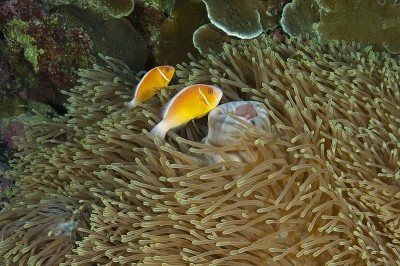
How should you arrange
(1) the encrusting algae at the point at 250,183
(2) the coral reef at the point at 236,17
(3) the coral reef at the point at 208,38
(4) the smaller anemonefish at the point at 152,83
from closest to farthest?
(1) the encrusting algae at the point at 250,183 → (4) the smaller anemonefish at the point at 152,83 → (2) the coral reef at the point at 236,17 → (3) the coral reef at the point at 208,38

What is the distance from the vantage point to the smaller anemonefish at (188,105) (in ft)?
8.41

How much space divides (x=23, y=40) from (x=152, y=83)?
1755 mm

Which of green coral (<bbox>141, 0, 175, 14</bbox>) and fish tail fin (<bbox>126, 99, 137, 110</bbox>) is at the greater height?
green coral (<bbox>141, 0, 175, 14</bbox>)

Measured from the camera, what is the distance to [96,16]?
4062mm

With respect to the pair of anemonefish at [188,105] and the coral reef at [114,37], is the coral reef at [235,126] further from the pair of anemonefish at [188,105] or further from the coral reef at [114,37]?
the coral reef at [114,37]

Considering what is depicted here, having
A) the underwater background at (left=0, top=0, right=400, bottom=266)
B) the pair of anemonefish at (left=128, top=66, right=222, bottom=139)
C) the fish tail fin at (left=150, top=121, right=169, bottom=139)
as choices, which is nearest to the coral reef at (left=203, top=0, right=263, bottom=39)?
the underwater background at (left=0, top=0, right=400, bottom=266)

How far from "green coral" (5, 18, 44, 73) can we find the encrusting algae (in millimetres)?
1226

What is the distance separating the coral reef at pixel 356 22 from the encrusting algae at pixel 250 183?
17.2 inches

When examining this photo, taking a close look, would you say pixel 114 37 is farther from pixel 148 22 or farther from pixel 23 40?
pixel 23 40

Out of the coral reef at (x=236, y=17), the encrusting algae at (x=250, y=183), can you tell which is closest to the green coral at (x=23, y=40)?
the encrusting algae at (x=250, y=183)

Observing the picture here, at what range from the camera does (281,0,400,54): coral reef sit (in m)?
3.56

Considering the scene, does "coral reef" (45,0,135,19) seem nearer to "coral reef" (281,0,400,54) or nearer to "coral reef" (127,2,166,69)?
"coral reef" (127,2,166,69)

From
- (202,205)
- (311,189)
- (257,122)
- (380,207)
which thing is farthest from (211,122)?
(380,207)

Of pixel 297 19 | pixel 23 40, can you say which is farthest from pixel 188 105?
pixel 23 40
